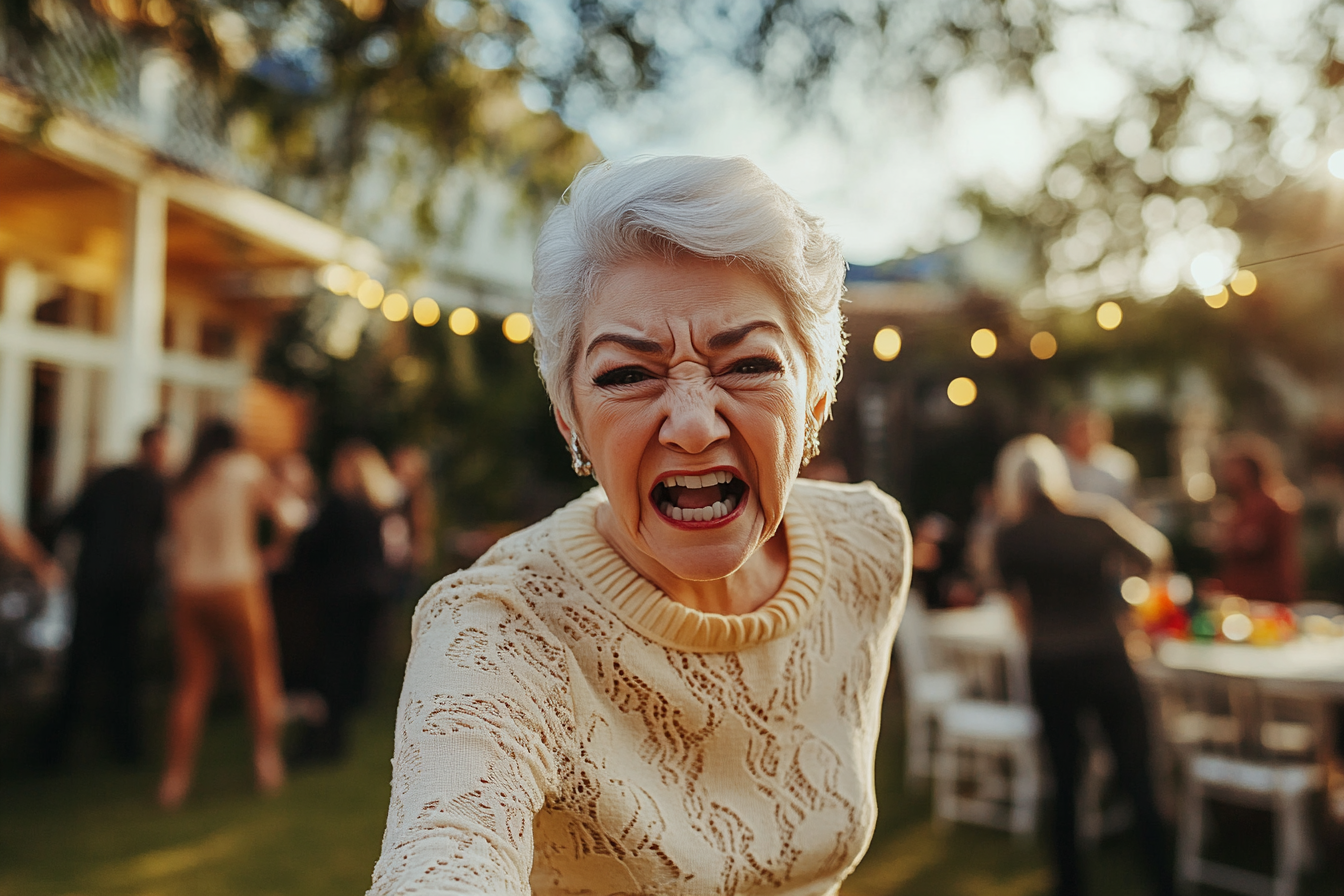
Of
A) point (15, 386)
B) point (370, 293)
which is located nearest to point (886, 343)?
point (370, 293)

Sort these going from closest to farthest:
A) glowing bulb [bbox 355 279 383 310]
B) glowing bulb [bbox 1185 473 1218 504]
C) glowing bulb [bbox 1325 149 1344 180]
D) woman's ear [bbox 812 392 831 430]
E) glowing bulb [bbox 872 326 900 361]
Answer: woman's ear [bbox 812 392 831 430] < glowing bulb [bbox 1325 149 1344 180] < glowing bulb [bbox 355 279 383 310] < glowing bulb [bbox 872 326 900 361] < glowing bulb [bbox 1185 473 1218 504]

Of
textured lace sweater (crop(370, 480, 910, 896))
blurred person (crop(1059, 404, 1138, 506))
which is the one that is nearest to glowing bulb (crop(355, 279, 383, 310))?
textured lace sweater (crop(370, 480, 910, 896))

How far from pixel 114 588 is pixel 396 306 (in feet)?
8.33

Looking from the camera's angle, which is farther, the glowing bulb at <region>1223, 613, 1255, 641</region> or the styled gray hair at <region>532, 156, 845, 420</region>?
the glowing bulb at <region>1223, 613, 1255, 641</region>

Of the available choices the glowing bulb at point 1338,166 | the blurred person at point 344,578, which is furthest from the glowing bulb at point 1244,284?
the blurred person at point 344,578

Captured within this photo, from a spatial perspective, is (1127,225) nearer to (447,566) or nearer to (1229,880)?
(1229,880)

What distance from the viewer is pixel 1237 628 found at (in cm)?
472

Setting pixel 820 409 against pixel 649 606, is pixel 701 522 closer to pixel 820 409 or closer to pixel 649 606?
pixel 649 606

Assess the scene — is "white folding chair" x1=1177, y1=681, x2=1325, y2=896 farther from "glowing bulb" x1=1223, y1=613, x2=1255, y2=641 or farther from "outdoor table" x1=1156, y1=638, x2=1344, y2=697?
"glowing bulb" x1=1223, y1=613, x2=1255, y2=641

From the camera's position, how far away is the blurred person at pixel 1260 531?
5.30 metres

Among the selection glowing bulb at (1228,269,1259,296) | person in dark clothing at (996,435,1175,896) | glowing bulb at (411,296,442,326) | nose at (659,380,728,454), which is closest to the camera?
nose at (659,380,728,454)

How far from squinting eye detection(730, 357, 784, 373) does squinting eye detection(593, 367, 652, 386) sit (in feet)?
0.32

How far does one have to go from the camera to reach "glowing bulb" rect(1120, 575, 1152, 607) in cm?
513

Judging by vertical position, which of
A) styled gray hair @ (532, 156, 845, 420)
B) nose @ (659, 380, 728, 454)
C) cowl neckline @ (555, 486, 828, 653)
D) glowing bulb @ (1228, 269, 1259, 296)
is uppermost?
glowing bulb @ (1228, 269, 1259, 296)
